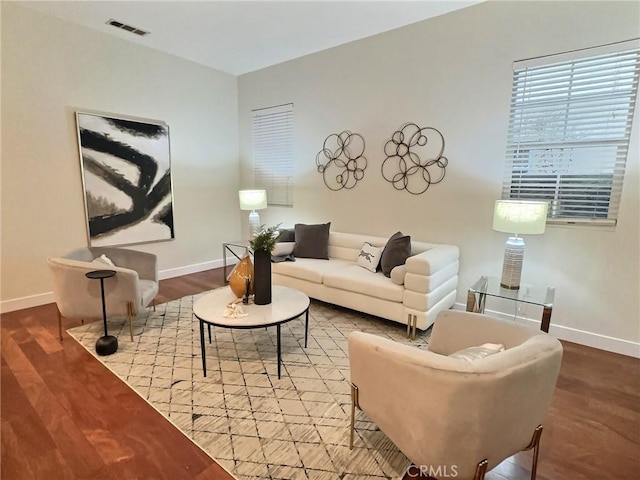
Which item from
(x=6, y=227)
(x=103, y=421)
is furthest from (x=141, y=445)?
(x=6, y=227)

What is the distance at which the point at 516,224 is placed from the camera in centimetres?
258

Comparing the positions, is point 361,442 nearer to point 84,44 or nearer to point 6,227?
point 6,227

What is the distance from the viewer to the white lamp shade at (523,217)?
2516 millimetres

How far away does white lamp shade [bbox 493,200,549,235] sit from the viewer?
2.52 meters

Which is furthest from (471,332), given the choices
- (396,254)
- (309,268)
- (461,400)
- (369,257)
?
(309,268)

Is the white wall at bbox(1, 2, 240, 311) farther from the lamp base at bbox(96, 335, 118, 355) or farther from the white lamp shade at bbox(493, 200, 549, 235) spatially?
the white lamp shade at bbox(493, 200, 549, 235)

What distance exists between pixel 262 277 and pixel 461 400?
1.67 metres

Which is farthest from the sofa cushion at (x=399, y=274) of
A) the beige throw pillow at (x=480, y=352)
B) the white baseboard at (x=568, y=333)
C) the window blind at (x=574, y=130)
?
the beige throw pillow at (x=480, y=352)

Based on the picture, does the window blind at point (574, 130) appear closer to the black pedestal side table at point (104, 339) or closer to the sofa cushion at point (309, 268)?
the sofa cushion at point (309, 268)

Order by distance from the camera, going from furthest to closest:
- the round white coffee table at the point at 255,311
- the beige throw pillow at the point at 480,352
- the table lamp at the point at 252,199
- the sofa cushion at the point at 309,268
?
the table lamp at the point at 252,199 → the sofa cushion at the point at 309,268 → the round white coffee table at the point at 255,311 → the beige throw pillow at the point at 480,352

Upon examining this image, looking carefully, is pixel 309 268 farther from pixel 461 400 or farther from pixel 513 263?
pixel 461 400

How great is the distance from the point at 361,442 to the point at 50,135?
420 centimetres

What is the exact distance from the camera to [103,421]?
1891 mm

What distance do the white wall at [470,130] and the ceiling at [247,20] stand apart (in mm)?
246
